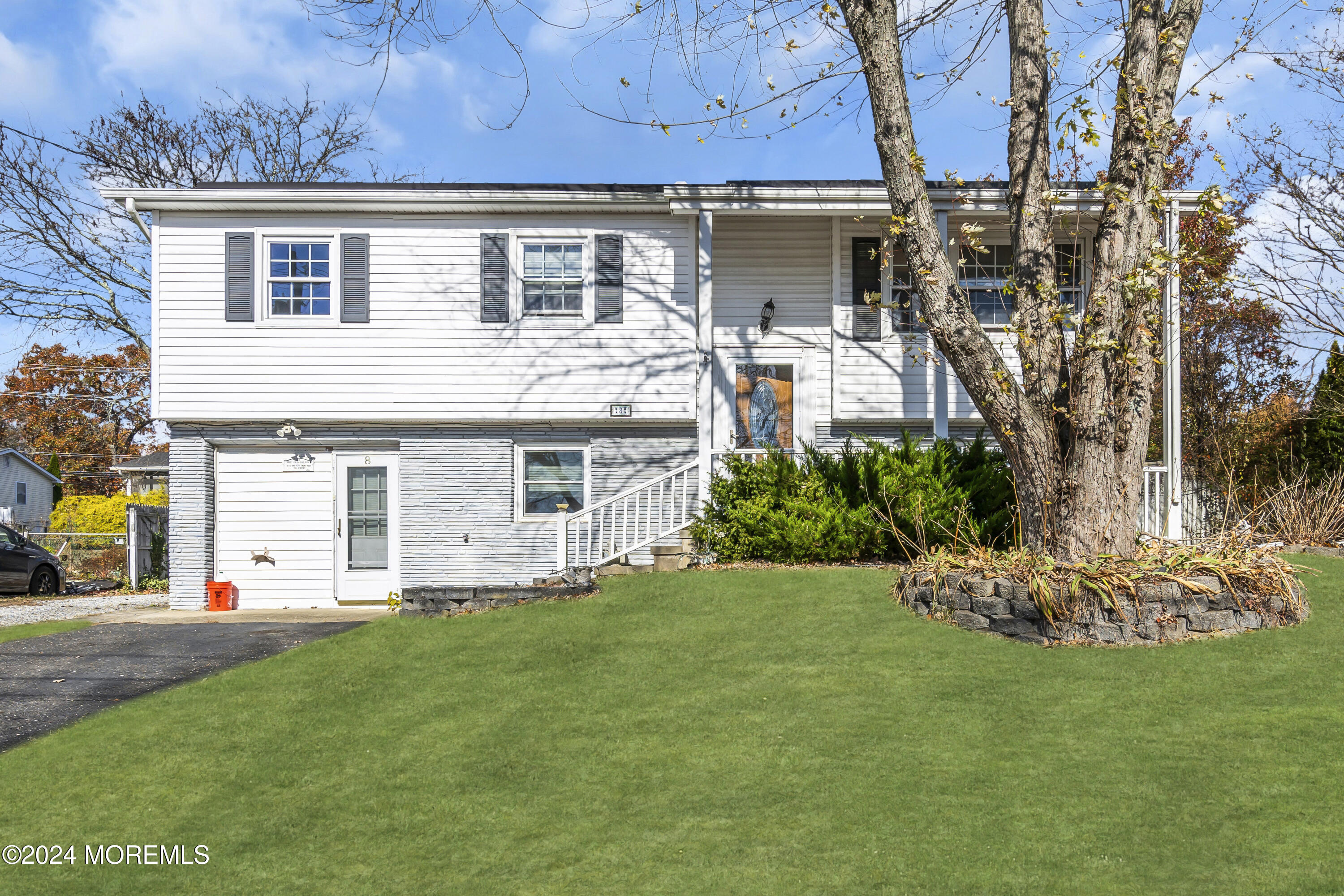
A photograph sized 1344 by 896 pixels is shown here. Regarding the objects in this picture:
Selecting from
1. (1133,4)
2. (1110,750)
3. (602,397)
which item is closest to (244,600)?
(602,397)

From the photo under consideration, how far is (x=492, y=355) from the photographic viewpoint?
1151cm


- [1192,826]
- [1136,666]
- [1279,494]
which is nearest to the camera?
[1192,826]

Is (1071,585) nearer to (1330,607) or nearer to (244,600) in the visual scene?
(1330,607)

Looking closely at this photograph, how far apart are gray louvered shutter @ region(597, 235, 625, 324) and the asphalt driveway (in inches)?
198

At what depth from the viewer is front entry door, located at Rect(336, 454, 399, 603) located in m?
12.0

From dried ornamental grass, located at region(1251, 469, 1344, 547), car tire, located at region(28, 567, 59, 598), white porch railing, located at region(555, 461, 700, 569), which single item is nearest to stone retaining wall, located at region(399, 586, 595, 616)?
white porch railing, located at region(555, 461, 700, 569)

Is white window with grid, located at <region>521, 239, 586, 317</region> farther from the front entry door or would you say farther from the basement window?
the front entry door

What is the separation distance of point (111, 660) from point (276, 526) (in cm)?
431

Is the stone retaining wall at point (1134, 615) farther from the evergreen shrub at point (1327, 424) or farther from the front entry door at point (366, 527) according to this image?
the front entry door at point (366, 527)

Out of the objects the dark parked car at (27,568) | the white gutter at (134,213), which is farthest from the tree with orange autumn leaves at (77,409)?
the white gutter at (134,213)

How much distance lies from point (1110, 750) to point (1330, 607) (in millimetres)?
3965

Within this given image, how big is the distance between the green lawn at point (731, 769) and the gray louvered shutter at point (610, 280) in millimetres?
5400

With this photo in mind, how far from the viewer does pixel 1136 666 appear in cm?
600

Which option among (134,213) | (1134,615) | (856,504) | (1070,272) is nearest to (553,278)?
(856,504)
